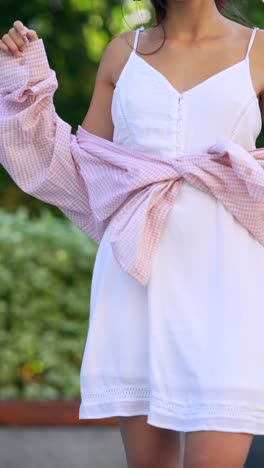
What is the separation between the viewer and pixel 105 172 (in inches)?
121

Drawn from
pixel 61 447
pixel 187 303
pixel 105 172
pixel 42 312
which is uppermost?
pixel 105 172

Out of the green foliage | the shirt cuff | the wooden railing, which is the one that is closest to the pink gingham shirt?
the shirt cuff

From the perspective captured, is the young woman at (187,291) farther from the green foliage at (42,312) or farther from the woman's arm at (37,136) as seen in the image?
the green foliage at (42,312)

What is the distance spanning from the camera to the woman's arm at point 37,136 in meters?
3.07

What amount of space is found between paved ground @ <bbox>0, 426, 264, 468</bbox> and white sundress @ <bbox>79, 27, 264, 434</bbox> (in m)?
2.04

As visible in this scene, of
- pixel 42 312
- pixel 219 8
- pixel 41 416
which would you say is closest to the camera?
pixel 219 8

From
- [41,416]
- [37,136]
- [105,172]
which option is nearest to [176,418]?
[105,172]

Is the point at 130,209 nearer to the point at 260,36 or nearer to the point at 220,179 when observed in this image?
the point at 220,179

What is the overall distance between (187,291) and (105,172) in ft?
1.47

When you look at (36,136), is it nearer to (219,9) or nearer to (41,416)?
(219,9)

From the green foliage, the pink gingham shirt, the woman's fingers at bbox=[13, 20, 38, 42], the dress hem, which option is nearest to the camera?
the dress hem

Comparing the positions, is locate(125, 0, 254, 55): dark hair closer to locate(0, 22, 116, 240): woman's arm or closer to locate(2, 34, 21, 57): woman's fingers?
locate(0, 22, 116, 240): woman's arm

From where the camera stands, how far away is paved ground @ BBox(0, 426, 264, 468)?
489cm

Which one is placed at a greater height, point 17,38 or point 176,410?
point 17,38
